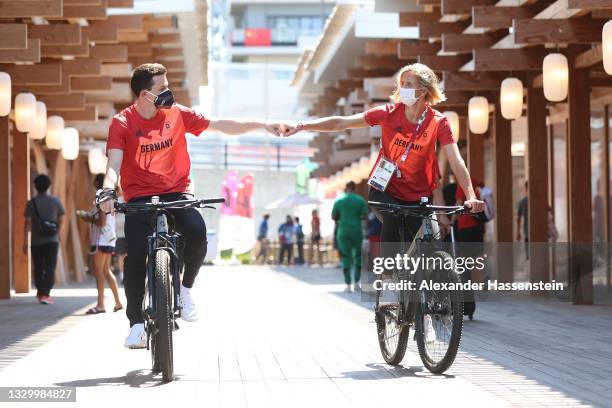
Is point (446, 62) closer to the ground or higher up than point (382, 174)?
higher up

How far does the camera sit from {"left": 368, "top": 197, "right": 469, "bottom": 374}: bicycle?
7.36m

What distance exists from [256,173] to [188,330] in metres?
43.4

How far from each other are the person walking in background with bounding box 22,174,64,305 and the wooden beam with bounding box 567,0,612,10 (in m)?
7.16

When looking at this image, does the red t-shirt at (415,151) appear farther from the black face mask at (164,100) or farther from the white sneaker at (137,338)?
the white sneaker at (137,338)

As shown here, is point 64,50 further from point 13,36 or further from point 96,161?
point 96,161

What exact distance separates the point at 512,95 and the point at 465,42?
3.40ft

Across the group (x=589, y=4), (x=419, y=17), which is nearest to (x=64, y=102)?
(x=419, y=17)

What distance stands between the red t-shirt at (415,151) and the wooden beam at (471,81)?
9437mm

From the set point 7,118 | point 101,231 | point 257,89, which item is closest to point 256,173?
point 257,89

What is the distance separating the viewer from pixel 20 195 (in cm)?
1917

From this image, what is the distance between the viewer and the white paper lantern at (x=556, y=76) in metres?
15.1

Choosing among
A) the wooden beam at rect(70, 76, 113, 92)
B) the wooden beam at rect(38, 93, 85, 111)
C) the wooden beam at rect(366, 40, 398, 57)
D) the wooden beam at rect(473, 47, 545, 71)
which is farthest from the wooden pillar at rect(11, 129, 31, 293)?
the wooden beam at rect(366, 40, 398, 57)

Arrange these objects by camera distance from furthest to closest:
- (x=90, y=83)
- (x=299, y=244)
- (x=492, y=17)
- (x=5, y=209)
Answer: (x=299, y=244)
(x=90, y=83)
(x=5, y=209)
(x=492, y=17)

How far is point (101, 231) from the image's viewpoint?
47.3 ft
